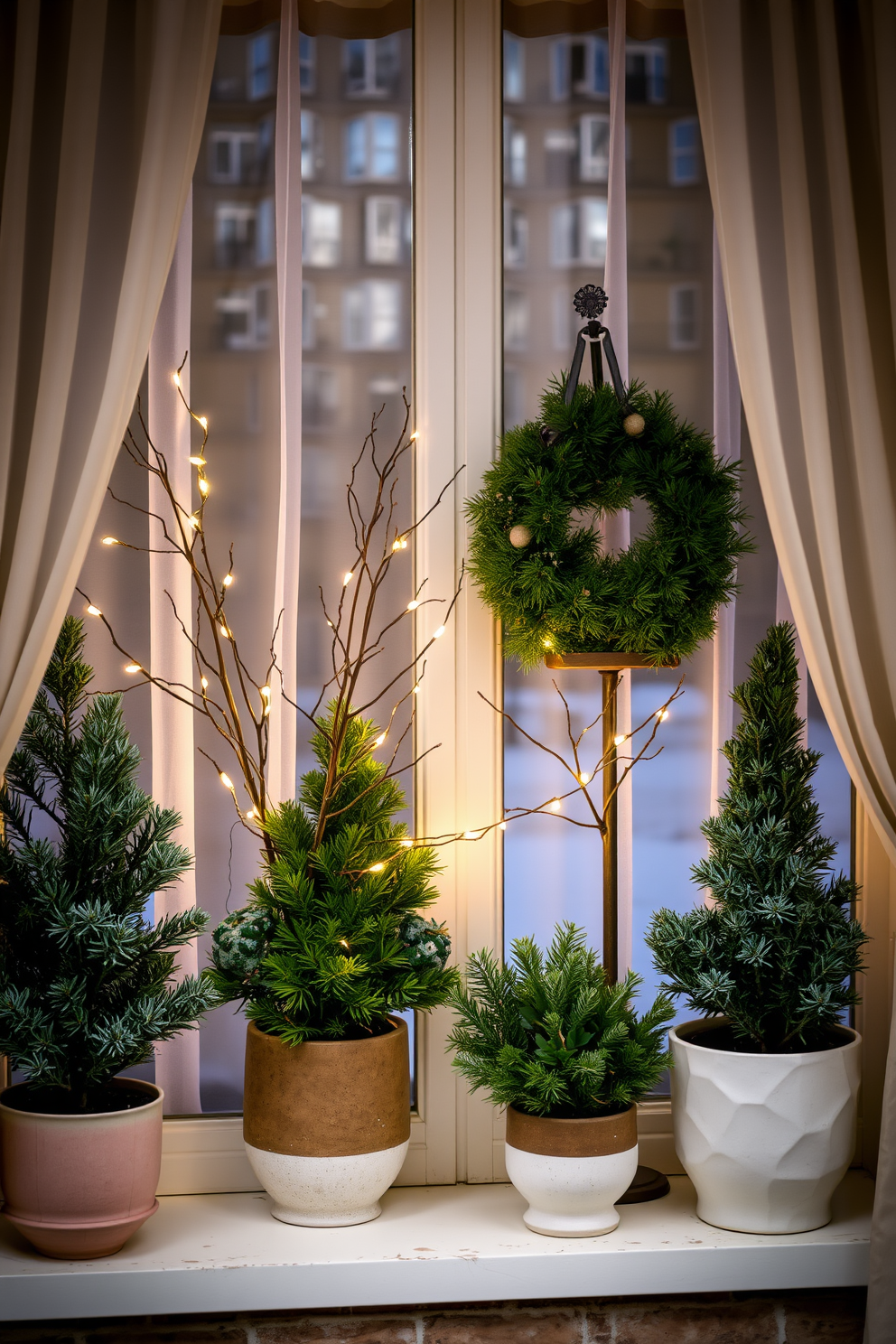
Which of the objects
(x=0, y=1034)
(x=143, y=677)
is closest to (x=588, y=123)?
(x=143, y=677)

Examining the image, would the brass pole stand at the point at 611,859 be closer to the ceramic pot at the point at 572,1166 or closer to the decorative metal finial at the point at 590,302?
the ceramic pot at the point at 572,1166

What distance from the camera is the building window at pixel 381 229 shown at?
6.75ft

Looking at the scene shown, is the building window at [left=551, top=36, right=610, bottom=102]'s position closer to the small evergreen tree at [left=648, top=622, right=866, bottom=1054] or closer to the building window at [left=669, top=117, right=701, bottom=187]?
the building window at [left=669, top=117, right=701, bottom=187]

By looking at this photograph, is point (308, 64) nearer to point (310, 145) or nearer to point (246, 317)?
point (310, 145)

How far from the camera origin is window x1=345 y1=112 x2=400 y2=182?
205 centimetres

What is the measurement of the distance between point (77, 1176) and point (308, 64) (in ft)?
5.96

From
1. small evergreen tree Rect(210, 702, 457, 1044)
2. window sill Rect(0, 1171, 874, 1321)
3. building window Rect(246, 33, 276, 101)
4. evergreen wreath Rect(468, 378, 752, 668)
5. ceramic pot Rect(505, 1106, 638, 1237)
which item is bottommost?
window sill Rect(0, 1171, 874, 1321)

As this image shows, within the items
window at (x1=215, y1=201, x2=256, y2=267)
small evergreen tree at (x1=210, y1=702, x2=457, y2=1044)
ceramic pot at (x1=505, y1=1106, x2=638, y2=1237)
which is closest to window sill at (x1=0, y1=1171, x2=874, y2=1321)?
ceramic pot at (x1=505, y1=1106, x2=638, y2=1237)

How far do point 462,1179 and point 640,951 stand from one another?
1.63 ft

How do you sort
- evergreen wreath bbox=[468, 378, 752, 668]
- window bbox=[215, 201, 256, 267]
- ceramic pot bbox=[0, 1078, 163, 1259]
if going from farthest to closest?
window bbox=[215, 201, 256, 267] → evergreen wreath bbox=[468, 378, 752, 668] → ceramic pot bbox=[0, 1078, 163, 1259]

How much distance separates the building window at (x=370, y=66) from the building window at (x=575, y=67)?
277mm

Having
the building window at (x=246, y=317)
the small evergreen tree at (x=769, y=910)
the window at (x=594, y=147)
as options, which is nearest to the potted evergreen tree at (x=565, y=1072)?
the small evergreen tree at (x=769, y=910)

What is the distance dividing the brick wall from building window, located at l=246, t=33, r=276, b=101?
1959 mm

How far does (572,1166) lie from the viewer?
5.71 feet
